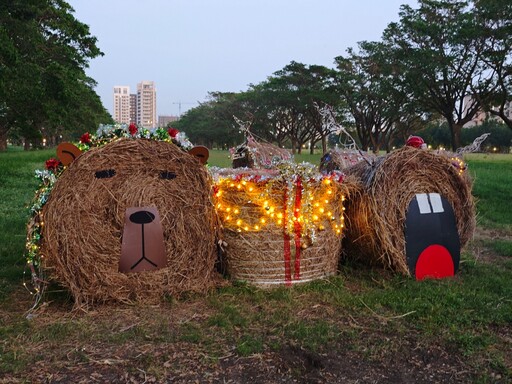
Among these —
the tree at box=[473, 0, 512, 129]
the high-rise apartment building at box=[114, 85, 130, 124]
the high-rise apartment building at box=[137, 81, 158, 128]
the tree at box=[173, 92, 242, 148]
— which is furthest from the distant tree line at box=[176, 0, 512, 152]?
the high-rise apartment building at box=[114, 85, 130, 124]

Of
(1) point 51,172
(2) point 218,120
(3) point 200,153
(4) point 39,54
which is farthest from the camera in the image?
(2) point 218,120

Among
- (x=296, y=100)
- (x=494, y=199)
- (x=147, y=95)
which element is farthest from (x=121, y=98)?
(x=494, y=199)

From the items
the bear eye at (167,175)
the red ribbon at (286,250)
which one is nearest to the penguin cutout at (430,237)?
the red ribbon at (286,250)

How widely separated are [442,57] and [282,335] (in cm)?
2394

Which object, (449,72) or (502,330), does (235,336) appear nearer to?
(502,330)

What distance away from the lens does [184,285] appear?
5.02 metres

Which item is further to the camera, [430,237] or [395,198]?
[430,237]

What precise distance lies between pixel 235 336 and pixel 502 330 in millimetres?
2266

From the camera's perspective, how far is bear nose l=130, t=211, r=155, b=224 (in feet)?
16.0

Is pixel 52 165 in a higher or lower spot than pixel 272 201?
higher

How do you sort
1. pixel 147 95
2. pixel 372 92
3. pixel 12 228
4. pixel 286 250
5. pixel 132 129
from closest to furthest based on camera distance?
1. pixel 132 129
2. pixel 286 250
3. pixel 12 228
4. pixel 372 92
5. pixel 147 95

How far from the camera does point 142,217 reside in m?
4.90

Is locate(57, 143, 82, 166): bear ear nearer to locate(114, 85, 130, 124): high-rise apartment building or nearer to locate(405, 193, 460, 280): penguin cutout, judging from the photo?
locate(405, 193, 460, 280): penguin cutout

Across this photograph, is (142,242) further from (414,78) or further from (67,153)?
(414,78)
